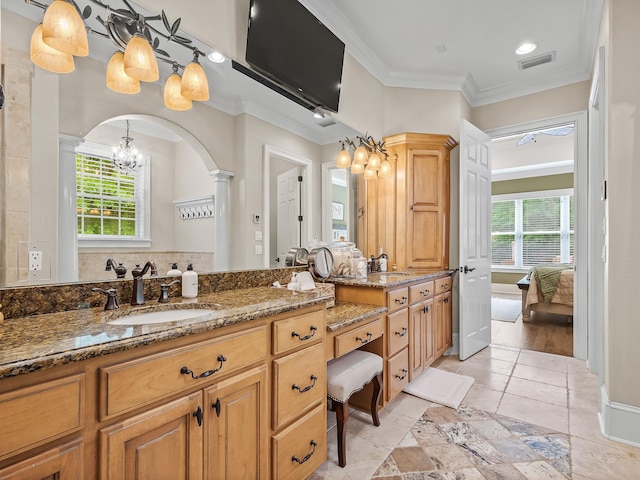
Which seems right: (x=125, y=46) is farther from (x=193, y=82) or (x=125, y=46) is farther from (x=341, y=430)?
(x=341, y=430)

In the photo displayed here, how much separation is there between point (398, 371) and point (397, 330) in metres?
0.29

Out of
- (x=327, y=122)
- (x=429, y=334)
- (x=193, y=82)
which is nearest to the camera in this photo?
(x=193, y=82)

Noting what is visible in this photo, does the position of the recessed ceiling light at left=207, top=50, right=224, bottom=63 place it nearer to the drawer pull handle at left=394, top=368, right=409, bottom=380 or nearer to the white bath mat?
the drawer pull handle at left=394, top=368, right=409, bottom=380

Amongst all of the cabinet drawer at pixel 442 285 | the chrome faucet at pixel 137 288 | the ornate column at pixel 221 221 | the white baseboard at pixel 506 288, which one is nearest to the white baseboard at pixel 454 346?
the cabinet drawer at pixel 442 285

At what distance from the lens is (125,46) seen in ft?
4.42

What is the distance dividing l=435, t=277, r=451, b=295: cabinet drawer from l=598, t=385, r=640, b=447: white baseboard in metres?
1.36

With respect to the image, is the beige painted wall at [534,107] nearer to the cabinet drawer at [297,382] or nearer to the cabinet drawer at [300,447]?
the cabinet drawer at [297,382]

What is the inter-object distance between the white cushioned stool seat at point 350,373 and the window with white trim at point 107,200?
1.18 metres

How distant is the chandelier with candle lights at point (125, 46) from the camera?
3.65 feet

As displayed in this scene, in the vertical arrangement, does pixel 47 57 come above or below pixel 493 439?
above

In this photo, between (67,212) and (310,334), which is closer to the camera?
(67,212)

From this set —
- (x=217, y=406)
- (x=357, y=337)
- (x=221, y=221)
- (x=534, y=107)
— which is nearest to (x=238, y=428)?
(x=217, y=406)

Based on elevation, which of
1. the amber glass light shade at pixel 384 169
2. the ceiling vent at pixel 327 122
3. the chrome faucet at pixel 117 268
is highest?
the ceiling vent at pixel 327 122

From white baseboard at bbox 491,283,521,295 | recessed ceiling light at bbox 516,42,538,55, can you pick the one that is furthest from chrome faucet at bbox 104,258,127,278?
white baseboard at bbox 491,283,521,295
